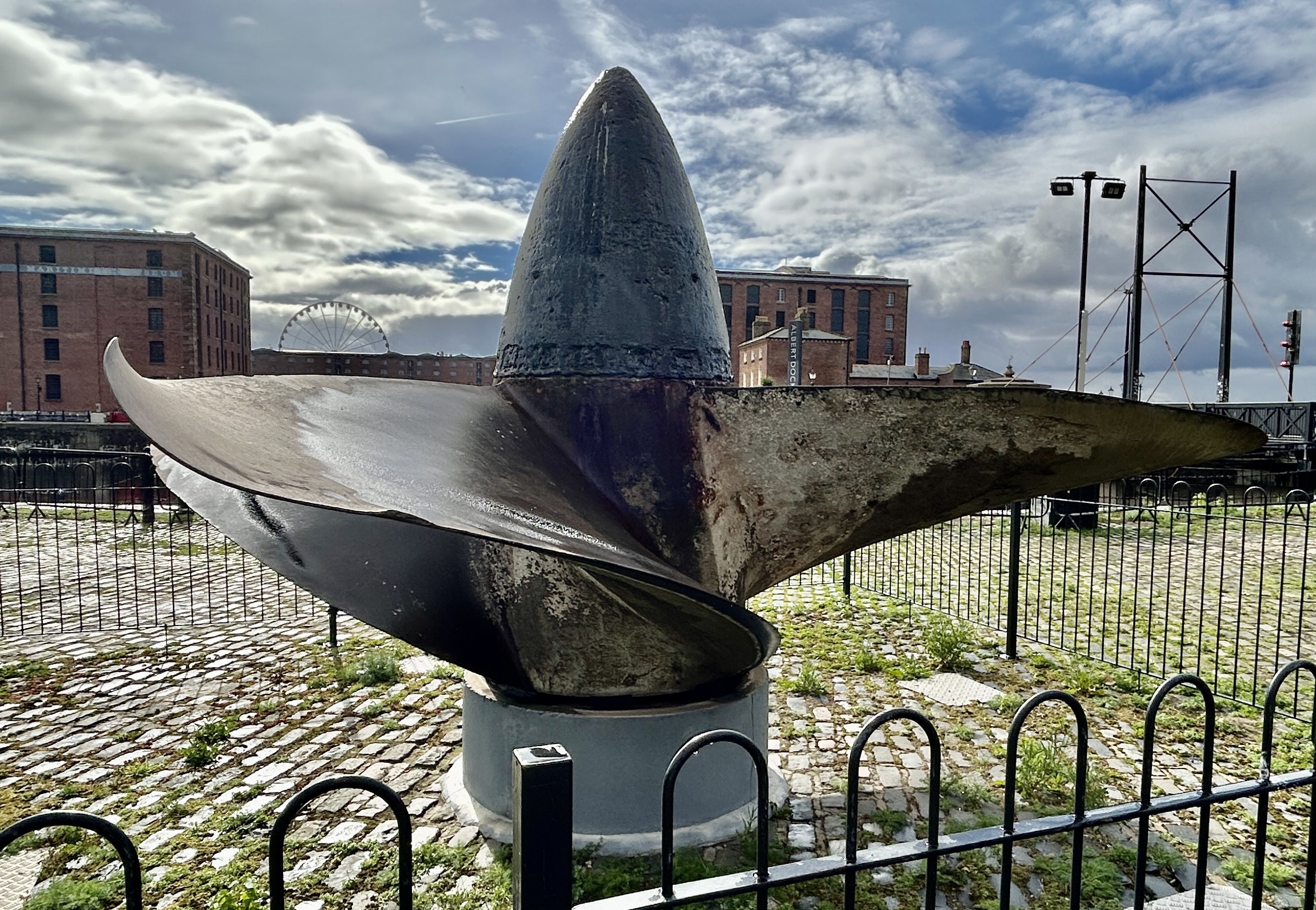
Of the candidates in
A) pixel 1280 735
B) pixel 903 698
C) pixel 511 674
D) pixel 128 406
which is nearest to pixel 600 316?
pixel 511 674

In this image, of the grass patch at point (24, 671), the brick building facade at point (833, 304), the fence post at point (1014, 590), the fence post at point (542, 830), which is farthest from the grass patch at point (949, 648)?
the brick building facade at point (833, 304)

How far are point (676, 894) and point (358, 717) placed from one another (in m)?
4.51

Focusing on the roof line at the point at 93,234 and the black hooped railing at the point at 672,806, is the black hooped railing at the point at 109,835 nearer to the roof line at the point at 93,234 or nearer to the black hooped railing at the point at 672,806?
A: the black hooped railing at the point at 672,806

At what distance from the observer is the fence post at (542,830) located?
1.65m

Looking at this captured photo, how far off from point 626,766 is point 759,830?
7.53ft

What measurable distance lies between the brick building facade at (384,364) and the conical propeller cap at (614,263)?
2206 inches

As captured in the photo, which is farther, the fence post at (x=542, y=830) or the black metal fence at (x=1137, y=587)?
the black metal fence at (x=1137, y=587)

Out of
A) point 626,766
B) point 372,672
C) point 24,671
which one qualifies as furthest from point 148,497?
point 626,766

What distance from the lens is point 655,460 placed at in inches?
150

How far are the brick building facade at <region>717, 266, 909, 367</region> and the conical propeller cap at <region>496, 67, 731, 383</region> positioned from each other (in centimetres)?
6076

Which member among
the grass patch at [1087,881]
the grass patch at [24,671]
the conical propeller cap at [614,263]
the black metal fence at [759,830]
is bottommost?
the grass patch at [24,671]

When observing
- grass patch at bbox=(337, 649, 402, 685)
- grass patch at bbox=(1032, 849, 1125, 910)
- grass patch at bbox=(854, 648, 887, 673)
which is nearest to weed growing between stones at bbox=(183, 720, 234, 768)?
grass patch at bbox=(337, 649, 402, 685)

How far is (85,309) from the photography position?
49.4 meters

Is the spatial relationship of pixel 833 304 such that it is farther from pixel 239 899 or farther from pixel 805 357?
pixel 239 899
